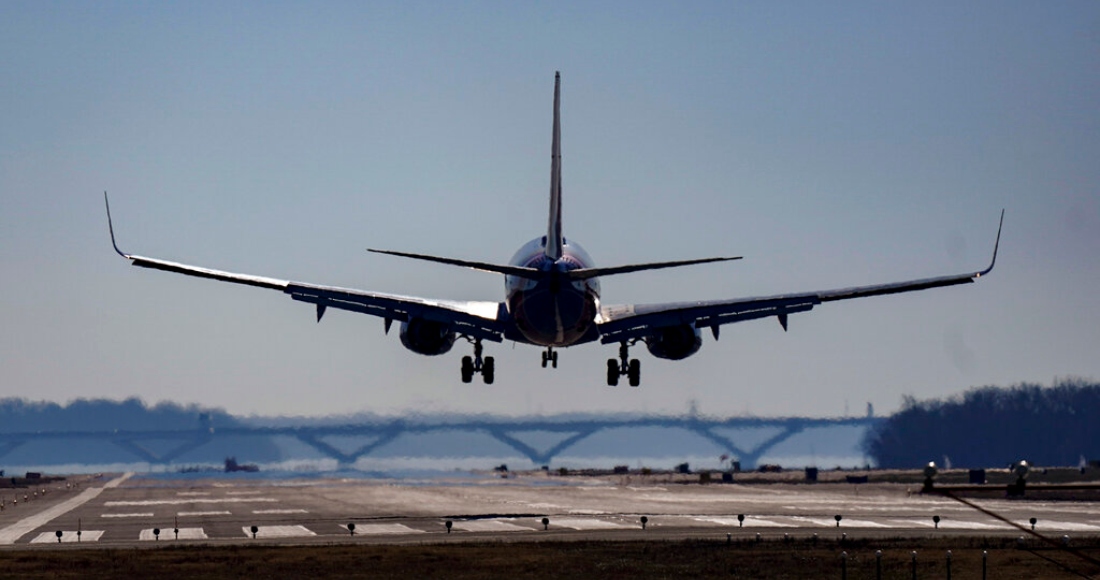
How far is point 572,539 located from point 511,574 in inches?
695

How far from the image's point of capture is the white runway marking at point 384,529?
3647 inches

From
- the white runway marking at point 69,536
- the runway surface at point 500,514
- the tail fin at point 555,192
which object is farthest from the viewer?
the runway surface at point 500,514

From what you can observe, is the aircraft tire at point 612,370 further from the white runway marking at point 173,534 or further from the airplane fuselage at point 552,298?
the white runway marking at point 173,534

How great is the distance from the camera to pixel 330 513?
112875 mm

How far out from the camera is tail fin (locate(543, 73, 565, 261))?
235 feet

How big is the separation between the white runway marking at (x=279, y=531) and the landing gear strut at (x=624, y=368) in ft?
81.4

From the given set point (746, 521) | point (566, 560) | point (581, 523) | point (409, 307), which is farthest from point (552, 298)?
point (746, 521)

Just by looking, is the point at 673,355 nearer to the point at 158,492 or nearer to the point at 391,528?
the point at 391,528

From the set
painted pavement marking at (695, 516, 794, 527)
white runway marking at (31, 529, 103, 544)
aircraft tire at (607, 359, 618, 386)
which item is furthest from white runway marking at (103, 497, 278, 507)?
aircraft tire at (607, 359, 618, 386)

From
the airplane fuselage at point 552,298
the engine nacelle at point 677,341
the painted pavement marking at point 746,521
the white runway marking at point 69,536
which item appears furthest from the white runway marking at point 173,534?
the painted pavement marking at point 746,521

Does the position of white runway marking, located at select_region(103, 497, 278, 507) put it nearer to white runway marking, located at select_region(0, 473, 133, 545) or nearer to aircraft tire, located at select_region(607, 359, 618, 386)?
white runway marking, located at select_region(0, 473, 133, 545)

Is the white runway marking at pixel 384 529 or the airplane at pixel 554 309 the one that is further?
the white runway marking at pixel 384 529

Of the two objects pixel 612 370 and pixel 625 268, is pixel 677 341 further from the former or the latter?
pixel 625 268

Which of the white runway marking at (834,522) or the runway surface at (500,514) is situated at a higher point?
the runway surface at (500,514)
